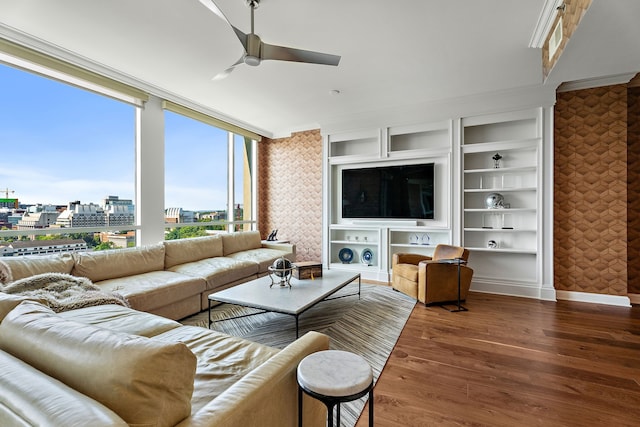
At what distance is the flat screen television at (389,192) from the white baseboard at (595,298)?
1827 mm

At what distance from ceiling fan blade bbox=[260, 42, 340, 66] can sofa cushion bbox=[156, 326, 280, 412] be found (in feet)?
6.61

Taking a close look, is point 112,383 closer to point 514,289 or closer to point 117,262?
point 117,262

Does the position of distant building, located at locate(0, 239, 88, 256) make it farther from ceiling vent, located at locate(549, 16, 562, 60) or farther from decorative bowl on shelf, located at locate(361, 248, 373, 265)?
ceiling vent, located at locate(549, 16, 562, 60)

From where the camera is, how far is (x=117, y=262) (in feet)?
9.60

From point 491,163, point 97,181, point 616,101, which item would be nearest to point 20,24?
point 97,181

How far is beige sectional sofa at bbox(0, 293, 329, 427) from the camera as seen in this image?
0.65m

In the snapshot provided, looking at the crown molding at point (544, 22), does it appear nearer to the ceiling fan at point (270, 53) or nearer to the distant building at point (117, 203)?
the ceiling fan at point (270, 53)

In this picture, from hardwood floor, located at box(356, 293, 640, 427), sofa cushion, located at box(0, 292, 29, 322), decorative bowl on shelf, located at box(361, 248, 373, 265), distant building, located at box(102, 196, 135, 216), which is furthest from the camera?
decorative bowl on shelf, located at box(361, 248, 373, 265)

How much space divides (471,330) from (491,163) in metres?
2.50

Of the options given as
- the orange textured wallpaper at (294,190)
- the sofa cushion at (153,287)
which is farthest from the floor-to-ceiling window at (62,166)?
the orange textured wallpaper at (294,190)

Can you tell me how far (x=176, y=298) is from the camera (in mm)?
2779

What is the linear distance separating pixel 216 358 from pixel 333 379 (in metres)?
0.67

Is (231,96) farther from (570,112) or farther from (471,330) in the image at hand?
(570,112)

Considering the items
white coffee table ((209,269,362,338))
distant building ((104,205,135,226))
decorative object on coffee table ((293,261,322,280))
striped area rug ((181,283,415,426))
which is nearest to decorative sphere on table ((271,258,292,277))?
white coffee table ((209,269,362,338))
